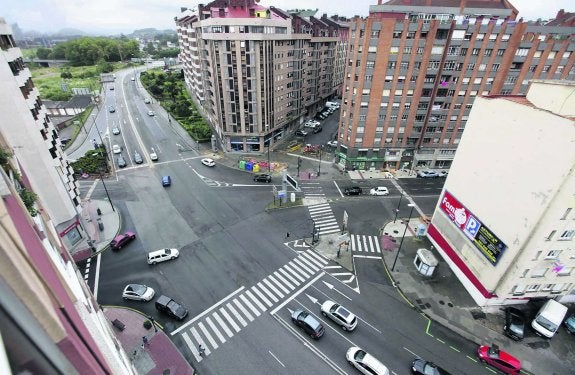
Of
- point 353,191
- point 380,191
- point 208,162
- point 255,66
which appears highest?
point 255,66

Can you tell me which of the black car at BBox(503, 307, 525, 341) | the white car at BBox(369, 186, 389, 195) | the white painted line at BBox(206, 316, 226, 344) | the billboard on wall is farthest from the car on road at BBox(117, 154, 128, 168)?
the black car at BBox(503, 307, 525, 341)

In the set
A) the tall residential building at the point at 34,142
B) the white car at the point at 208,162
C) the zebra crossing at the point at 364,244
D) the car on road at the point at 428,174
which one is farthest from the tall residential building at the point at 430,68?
the tall residential building at the point at 34,142

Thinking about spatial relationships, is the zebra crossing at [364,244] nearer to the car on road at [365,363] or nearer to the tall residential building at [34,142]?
the car on road at [365,363]

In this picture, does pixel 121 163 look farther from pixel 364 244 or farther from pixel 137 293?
pixel 364 244

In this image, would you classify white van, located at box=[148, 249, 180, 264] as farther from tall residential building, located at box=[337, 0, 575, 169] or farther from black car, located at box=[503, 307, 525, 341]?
black car, located at box=[503, 307, 525, 341]

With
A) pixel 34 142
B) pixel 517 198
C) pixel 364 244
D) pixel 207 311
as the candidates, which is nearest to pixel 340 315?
pixel 364 244

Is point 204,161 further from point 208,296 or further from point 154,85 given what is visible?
point 154,85
